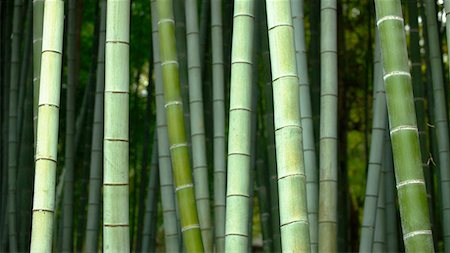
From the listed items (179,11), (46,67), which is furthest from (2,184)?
(46,67)

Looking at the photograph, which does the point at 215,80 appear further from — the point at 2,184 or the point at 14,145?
the point at 2,184

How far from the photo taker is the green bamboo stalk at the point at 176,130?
2.52 meters

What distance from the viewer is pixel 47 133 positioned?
88.3 inches

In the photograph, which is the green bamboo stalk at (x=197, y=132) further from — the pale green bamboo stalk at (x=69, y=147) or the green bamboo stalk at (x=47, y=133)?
the pale green bamboo stalk at (x=69, y=147)

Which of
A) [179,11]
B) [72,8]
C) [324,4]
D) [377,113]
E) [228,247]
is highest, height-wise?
[72,8]

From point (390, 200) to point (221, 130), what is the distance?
1.16 meters

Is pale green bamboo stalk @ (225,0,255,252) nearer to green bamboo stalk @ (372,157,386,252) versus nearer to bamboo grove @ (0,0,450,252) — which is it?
bamboo grove @ (0,0,450,252)

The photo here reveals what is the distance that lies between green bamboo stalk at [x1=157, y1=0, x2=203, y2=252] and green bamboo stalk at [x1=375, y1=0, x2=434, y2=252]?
73 centimetres

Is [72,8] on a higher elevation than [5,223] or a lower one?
higher

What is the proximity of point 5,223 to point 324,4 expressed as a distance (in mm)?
2212

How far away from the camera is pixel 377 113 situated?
302 centimetres

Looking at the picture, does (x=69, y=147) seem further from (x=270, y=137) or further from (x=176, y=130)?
(x=176, y=130)

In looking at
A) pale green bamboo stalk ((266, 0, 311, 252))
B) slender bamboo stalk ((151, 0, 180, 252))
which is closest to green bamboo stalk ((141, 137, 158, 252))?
slender bamboo stalk ((151, 0, 180, 252))

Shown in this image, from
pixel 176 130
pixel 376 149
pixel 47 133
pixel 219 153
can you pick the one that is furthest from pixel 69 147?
pixel 47 133
